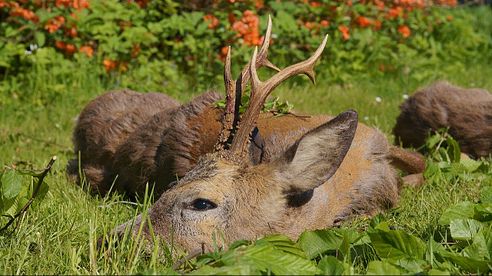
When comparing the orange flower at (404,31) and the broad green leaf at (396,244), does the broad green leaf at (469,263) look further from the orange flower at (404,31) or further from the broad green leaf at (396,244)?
the orange flower at (404,31)

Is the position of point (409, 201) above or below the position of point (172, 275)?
below

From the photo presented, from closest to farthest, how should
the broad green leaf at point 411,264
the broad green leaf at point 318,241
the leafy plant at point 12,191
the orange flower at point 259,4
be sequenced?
the broad green leaf at point 411,264 < the broad green leaf at point 318,241 < the leafy plant at point 12,191 < the orange flower at point 259,4

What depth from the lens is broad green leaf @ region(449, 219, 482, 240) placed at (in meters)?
3.77

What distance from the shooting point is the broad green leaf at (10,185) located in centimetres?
394

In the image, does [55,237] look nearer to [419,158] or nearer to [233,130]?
[233,130]

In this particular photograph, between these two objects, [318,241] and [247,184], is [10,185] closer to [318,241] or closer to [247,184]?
[247,184]

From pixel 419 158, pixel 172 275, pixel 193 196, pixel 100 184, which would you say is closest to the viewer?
pixel 172 275

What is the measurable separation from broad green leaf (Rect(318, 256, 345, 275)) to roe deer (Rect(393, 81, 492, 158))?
3.46 meters

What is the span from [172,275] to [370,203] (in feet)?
6.04

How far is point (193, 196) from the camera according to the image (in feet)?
13.3

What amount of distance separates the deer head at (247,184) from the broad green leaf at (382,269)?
87 cm

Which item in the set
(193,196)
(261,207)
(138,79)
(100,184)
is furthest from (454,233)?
(138,79)

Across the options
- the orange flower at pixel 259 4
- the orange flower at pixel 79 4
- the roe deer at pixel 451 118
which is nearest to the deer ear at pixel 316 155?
the roe deer at pixel 451 118

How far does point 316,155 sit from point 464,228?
2.37 feet
